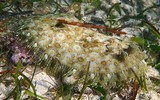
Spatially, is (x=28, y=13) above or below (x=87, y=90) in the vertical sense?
above

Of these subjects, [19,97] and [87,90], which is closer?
[19,97]

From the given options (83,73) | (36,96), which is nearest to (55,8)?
(83,73)

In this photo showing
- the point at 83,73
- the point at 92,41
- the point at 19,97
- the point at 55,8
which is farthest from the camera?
the point at 55,8

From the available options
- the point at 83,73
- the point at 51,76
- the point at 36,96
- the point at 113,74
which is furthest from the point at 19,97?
the point at 113,74

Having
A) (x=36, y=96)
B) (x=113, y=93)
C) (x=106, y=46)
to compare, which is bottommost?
(x=113, y=93)

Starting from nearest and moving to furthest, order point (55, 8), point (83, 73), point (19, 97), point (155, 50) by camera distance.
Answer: point (19, 97) → point (83, 73) → point (155, 50) → point (55, 8)

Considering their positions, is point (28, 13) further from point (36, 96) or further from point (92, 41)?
point (36, 96)

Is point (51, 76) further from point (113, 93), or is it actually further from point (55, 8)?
point (55, 8)
